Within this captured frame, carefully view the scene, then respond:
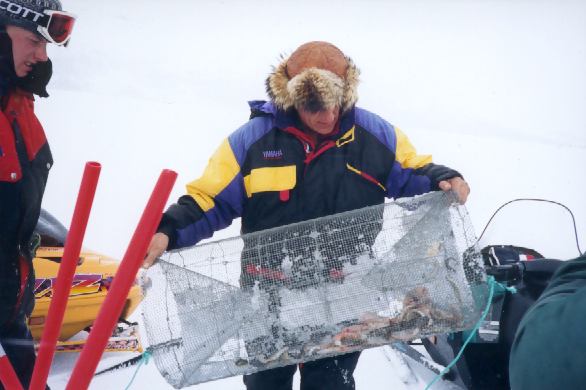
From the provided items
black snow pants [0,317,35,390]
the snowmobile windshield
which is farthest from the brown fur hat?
the snowmobile windshield

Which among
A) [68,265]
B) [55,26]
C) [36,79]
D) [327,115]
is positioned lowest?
[68,265]

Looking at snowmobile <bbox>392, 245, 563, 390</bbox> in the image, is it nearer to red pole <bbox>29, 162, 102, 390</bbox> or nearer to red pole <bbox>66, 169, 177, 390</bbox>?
red pole <bbox>66, 169, 177, 390</bbox>

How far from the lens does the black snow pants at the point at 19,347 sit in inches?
84.5

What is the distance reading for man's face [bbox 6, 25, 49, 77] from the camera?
75.7 inches

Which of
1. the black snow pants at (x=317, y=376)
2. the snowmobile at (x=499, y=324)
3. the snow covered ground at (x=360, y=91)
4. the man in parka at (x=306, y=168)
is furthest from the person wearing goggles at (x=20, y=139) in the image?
the snowmobile at (x=499, y=324)

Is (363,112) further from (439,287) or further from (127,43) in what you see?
(127,43)

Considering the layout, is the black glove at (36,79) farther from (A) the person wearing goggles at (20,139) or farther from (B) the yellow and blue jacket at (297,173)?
(B) the yellow and blue jacket at (297,173)

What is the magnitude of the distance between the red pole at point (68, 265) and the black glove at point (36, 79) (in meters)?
0.97

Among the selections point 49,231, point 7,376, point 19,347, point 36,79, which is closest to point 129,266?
point 7,376

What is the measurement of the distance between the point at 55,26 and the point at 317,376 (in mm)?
1869

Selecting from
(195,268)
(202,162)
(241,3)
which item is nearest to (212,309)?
(195,268)

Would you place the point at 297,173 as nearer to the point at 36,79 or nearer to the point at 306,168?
the point at 306,168

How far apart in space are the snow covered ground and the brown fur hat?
1987 mm

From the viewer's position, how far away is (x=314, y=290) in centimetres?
209
